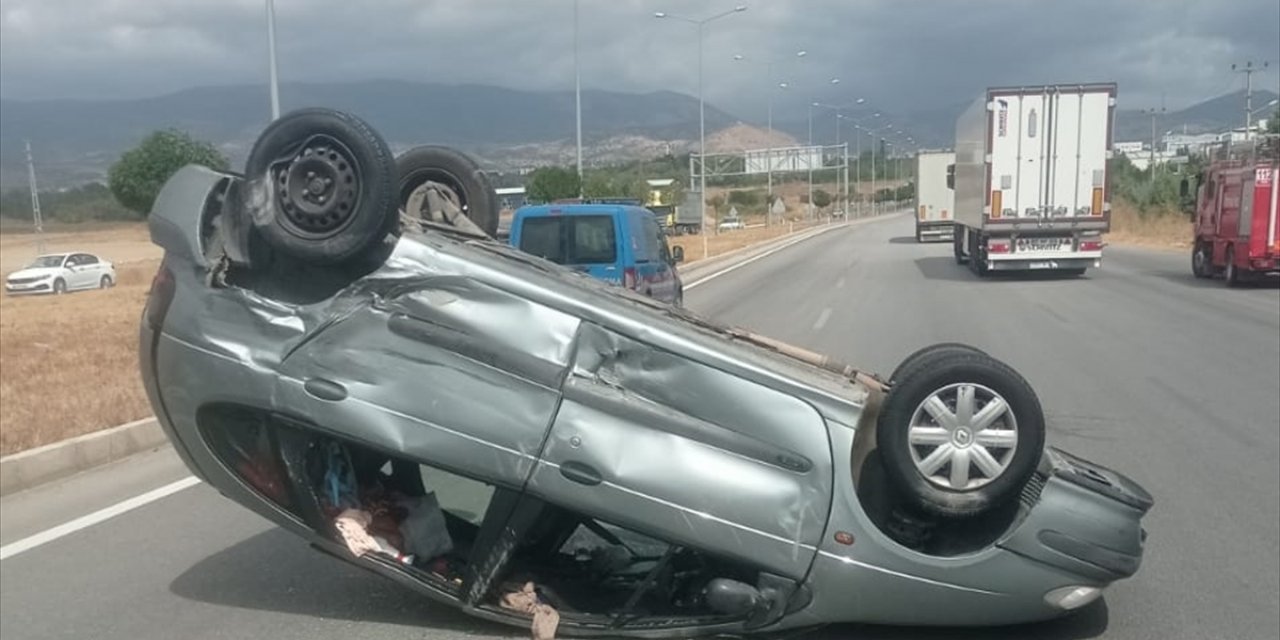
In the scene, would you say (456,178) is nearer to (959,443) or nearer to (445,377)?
(445,377)

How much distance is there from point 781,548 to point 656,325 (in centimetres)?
97

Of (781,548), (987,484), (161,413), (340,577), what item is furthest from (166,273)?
(987,484)

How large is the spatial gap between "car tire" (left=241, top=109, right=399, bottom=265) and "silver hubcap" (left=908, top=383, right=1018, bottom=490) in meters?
2.23

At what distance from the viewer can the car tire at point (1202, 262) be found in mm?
29922

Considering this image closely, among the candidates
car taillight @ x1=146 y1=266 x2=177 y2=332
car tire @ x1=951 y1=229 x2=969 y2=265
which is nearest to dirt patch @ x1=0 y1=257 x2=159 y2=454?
car taillight @ x1=146 y1=266 x2=177 y2=332

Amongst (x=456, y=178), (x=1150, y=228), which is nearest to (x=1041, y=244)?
(x=456, y=178)

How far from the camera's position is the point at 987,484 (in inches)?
196

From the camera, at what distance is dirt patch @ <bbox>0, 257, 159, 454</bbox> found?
10852 mm

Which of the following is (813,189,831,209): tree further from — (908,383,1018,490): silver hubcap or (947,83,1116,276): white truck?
(908,383,1018,490): silver hubcap

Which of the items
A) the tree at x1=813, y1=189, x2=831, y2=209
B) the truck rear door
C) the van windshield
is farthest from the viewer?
the tree at x1=813, y1=189, x2=831, y2=209

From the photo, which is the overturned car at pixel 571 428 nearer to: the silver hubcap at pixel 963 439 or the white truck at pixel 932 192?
the silver hubcap at pixel 963 439

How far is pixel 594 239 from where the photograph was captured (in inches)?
608

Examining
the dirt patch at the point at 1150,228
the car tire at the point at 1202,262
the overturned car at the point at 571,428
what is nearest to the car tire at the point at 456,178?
the overturned car at the point at 571,428

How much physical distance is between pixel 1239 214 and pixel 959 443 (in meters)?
24.7
